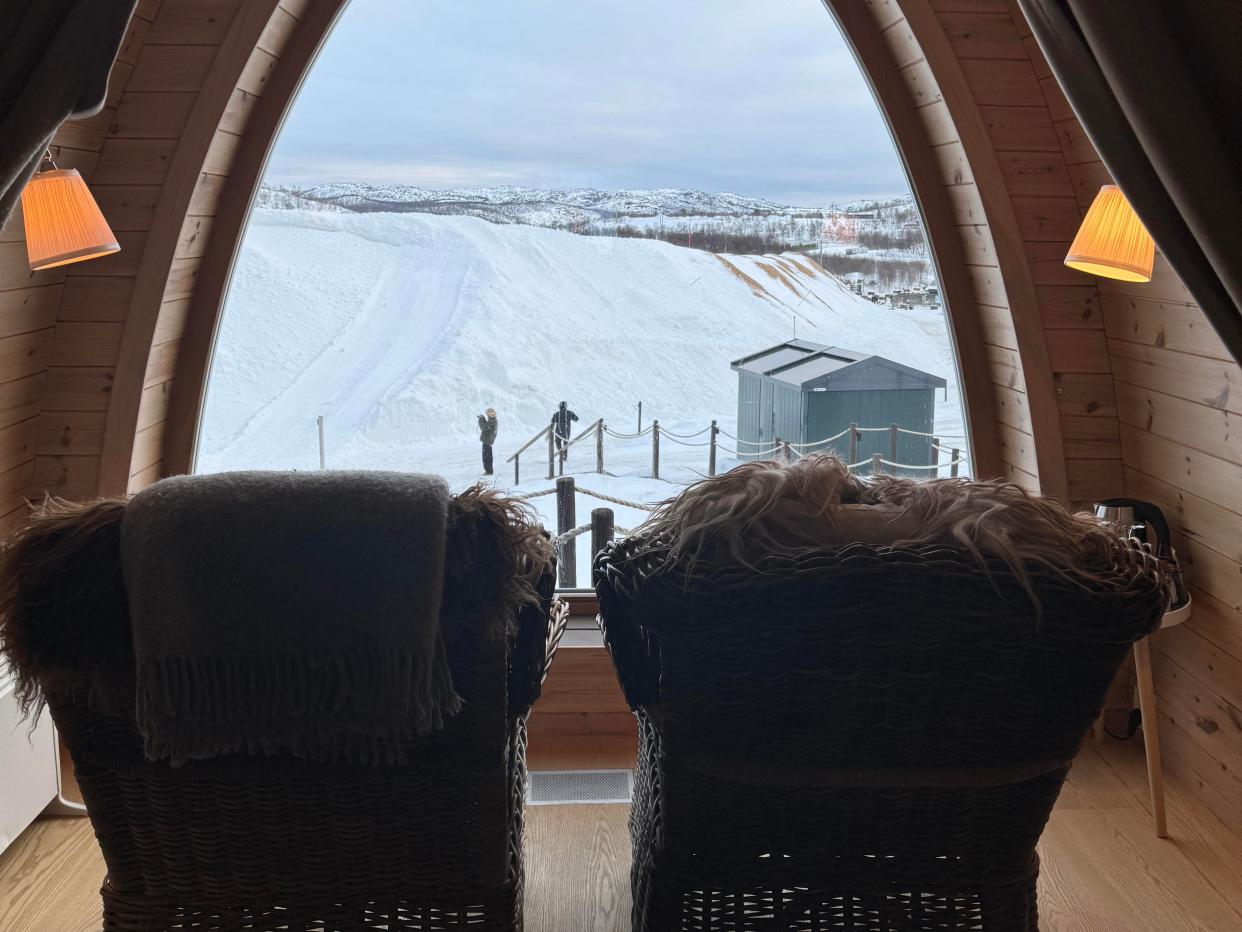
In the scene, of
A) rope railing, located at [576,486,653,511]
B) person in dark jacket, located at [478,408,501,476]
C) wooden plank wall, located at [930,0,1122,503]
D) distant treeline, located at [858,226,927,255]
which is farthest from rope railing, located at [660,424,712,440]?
wooden plank wall, located at [930,0,1122,503]

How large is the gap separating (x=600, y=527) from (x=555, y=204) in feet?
3.33

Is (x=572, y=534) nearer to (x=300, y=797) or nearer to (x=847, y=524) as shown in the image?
(x=300, y=797)

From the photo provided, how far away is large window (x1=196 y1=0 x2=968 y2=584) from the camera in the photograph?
320 centimetres

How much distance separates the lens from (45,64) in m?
1.34

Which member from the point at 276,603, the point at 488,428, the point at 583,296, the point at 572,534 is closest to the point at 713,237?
the point at 583,296

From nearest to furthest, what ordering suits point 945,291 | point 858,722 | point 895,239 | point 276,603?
point 276,603
point 858,722
point 945,291
point 895,239

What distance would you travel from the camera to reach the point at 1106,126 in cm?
134

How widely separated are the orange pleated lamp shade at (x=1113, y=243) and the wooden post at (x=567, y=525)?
Result: 1.59 meters

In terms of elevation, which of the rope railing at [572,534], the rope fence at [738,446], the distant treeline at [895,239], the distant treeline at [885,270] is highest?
the distant treeline at [895,239]

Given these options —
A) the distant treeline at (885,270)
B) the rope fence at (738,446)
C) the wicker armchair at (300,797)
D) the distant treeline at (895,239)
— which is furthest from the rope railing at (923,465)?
the wicker armchair at (300,797)

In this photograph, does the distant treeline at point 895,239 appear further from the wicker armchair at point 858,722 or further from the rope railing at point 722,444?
the wicker armchair at point 858,722

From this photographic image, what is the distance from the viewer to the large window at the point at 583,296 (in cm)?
320

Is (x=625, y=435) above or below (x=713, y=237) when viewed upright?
below

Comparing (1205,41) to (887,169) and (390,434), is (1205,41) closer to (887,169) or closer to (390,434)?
(887,169)
